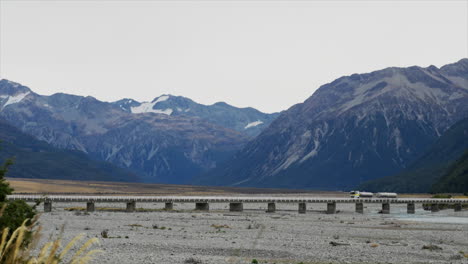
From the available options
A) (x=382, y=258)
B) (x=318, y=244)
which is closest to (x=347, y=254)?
Answer: (x=382, y=258)

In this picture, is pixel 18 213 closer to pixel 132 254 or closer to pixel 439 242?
pixel 132 254

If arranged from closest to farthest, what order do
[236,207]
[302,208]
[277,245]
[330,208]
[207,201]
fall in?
[277,245] < [236,207] < [207,201] < [302,208] < [330,208]

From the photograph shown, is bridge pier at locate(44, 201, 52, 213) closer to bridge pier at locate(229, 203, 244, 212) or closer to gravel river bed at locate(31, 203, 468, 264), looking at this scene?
bridge pier at locate(229, 203, 244, 212)

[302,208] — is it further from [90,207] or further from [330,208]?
[90,207]

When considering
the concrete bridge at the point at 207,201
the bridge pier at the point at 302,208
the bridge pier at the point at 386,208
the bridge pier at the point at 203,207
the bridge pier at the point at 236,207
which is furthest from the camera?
the bridge pier at the point at 386,208

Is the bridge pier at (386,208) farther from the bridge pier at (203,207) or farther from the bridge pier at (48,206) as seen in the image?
the bridge pier at (48,206)

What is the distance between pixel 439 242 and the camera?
5697 centimetres

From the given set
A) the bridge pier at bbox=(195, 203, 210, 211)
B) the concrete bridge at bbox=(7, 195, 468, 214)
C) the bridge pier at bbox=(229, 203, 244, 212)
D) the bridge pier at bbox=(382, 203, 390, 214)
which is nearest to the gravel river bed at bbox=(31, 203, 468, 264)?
the concrete bridge at bbox=(7, 195, 468, 214)

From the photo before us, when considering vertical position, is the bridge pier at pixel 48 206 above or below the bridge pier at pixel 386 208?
below

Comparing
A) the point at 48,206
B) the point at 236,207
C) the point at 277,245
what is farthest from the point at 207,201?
the point at 277,245

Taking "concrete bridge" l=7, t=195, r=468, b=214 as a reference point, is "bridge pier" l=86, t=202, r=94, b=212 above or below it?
below

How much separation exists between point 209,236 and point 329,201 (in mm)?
62767

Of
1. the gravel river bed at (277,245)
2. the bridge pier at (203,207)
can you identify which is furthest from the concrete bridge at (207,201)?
the gravel river bed at (277,245)

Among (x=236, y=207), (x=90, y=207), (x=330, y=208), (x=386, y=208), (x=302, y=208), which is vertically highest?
(x=386, y=208)
